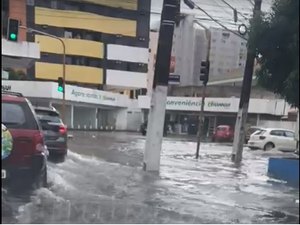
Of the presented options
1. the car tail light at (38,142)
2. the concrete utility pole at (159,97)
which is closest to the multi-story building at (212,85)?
the concrete utility pole at (159,97)

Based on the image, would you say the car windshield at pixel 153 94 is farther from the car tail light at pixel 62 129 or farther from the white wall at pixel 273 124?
the white wall at pixel 273 124

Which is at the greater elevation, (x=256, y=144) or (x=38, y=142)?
(x=38, y=142)

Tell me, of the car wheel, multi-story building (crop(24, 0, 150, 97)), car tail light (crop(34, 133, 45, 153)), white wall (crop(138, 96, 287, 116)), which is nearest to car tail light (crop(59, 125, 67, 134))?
multi-story building (crop(24, 0, 150, 97))

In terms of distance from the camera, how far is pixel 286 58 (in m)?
4.75

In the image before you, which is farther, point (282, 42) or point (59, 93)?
point (59, 93)

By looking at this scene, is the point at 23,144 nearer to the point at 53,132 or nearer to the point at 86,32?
the point at 86,32

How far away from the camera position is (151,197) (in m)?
7.96

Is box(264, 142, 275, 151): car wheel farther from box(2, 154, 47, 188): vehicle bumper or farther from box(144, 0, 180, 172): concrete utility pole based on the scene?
box(2, 154, 47, 188): vehicle bumper

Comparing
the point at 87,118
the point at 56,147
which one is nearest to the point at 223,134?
the point at 87,118

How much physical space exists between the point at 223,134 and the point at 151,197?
20.6m

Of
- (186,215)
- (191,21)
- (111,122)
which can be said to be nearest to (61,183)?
(186,215)

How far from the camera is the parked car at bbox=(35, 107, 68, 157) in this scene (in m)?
12.3

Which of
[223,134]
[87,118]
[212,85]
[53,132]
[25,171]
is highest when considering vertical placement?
[212,85]

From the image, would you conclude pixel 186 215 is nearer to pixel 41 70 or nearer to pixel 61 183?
pixel 61 183
